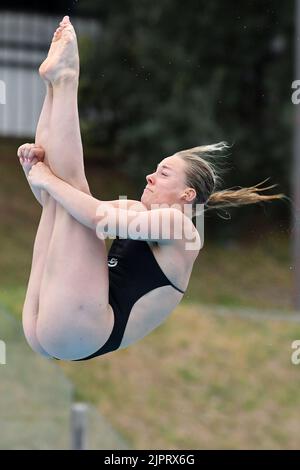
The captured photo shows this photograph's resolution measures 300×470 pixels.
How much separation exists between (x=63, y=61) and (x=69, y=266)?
76 centimetres

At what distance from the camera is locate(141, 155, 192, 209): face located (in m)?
4.08

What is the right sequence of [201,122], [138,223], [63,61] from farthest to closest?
[201,122], [63,61], [138,223]

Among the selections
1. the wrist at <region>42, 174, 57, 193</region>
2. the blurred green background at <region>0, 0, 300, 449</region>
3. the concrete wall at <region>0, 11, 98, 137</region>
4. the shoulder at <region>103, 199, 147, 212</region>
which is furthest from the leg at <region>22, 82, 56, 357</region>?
the concrete wall at <region>0, 11, 98, 137</region>

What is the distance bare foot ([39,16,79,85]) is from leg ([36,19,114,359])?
2 cm

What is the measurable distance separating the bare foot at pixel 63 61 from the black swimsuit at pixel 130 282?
69 cm

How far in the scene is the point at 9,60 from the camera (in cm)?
1576

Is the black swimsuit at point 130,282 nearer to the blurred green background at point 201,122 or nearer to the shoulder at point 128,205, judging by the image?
the shoulder at point 128,205

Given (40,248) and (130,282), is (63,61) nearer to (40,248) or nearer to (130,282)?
(40,248)

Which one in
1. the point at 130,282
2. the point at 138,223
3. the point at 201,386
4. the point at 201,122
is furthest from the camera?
the point at 201,122

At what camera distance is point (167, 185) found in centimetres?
408

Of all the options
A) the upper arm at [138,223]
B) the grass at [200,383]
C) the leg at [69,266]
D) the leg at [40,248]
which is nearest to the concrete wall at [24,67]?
the grass at [200,383]

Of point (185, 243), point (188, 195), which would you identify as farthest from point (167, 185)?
point (185, 243)

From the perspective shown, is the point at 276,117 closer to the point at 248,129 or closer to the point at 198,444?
Answer: the point at 248,129

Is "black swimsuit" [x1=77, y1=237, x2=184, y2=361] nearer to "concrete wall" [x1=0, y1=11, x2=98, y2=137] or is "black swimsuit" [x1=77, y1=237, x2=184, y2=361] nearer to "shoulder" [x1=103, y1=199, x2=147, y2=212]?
"shoulder" [x1=103, y1=199, x2=147, y2=212]
